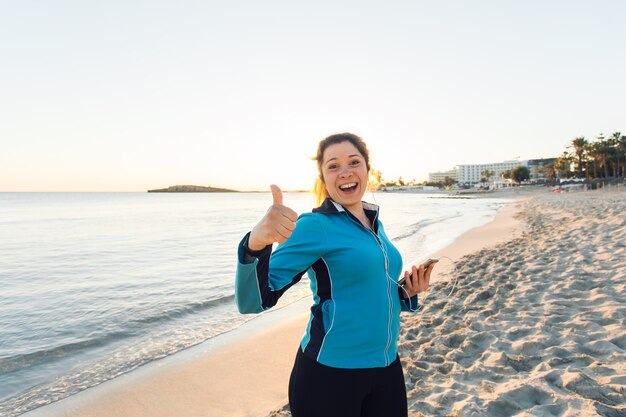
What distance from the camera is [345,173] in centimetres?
216

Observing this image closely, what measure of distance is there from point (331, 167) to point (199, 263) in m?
13.0

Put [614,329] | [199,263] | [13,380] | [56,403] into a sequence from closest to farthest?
[614,329]
[56,403]
[13,380]
[199,263]

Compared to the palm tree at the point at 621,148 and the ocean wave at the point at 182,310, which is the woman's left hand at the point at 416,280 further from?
the palm tree at the point at 621,148

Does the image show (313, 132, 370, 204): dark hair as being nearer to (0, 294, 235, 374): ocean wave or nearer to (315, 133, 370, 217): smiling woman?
(315, 133, 370, 217): smiling woman

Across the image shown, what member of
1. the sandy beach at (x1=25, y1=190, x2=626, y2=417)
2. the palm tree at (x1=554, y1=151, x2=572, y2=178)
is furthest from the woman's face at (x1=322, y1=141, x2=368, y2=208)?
the palm tree at (x1=554, y1=151, x2=572, y2=178)

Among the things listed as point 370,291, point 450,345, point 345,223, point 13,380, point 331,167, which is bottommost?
point 13,380

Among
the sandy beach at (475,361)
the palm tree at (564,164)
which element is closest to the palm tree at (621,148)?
the palm tree at (564,164)

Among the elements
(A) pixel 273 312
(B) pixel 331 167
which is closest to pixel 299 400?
(B) pixel 331 167

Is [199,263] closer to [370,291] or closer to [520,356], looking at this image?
[520,356]

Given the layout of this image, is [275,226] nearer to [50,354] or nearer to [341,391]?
[341,391]

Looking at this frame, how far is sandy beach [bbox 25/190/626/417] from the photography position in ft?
11.1

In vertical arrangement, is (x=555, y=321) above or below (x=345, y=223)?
below

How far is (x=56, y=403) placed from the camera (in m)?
4.76

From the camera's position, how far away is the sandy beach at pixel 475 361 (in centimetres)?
338
